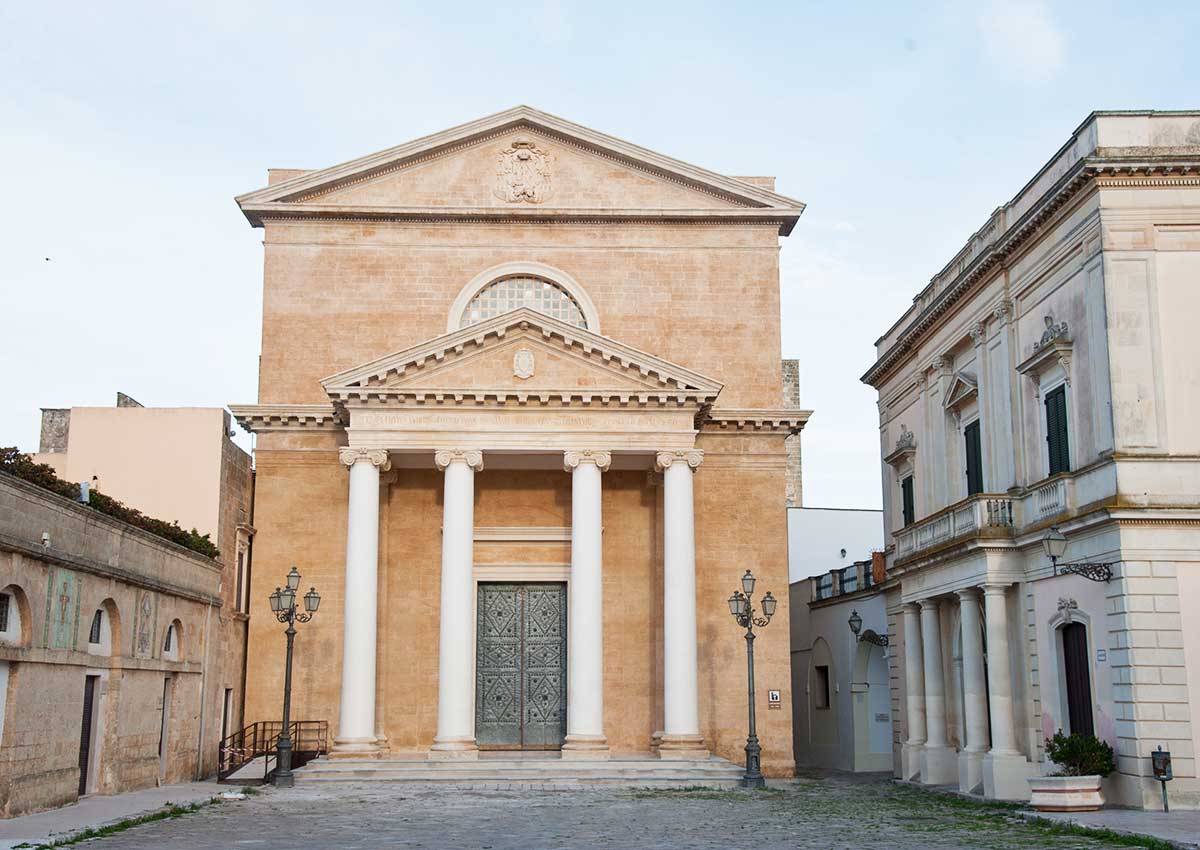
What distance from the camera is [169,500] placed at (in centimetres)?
2806

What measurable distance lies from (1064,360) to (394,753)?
16915 mm

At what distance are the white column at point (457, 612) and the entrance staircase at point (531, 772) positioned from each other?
2.01ft

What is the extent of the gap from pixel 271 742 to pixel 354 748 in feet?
11.9

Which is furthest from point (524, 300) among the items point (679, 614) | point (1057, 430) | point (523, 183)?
point (1057, 430)

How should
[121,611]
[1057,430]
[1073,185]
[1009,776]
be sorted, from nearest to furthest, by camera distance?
[1073,185] → [1057,430] → [121,611] → [1009,776]

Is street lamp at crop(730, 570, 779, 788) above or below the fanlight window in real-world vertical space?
below

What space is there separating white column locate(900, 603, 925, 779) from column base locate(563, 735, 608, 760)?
7227 mm

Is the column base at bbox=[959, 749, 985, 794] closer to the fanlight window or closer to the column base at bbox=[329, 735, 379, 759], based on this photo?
the column base at bbox=[329, 735, 379, 759]

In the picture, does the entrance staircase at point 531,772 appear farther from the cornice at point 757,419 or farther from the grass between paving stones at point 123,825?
the cornice at point 757,419

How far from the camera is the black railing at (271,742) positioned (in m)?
28.8

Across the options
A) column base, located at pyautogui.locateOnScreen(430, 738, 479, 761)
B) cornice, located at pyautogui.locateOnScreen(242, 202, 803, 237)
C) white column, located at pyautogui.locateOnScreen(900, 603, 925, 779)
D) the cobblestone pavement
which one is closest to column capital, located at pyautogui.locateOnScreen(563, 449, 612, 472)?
column base, located at pyautogui.locateOnScreen(430, 738, 479, 761)

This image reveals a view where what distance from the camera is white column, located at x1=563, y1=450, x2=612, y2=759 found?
2675 centimetres

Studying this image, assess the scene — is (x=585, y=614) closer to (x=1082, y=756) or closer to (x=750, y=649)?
(x=750, y=649)

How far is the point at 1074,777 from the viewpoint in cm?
1941
